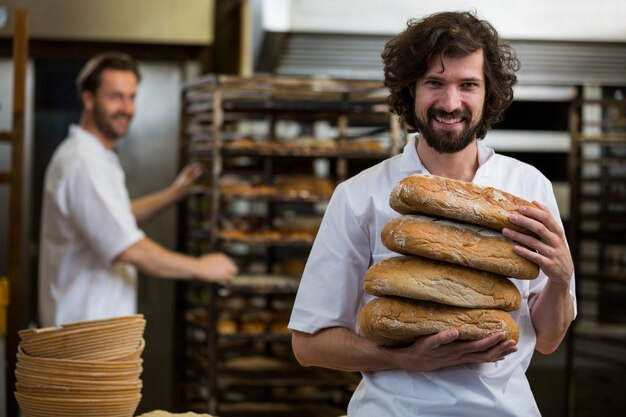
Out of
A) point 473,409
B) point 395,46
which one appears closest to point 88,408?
point 473,409

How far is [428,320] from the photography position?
1.76 meters

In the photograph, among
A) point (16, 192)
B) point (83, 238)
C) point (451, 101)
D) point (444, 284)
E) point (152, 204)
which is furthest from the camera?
point (152, 204)

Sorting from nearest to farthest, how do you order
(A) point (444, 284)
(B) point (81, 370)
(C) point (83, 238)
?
(A) point (444, 284)
(B) point (81, 370)
(C) point (83, 238)

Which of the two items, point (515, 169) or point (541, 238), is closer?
point (541, 238)

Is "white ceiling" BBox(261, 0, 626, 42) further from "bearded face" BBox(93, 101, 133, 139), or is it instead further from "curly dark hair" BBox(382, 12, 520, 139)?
"curly dark hair" BBox(382, 12, 520, 139)

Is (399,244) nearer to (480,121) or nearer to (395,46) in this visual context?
(480,121)

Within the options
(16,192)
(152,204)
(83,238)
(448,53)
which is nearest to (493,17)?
(152,204)

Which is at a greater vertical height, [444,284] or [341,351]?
[444,284]

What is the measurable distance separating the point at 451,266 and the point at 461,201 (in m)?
0.11

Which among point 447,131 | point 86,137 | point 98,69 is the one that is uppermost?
point 98,69

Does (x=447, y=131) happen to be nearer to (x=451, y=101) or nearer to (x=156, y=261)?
(x=451, y=101)

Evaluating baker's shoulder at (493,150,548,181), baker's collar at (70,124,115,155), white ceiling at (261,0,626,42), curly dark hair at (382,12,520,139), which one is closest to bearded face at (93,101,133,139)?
baker's collar at (70,124,115,155)

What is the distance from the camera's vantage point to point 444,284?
1760mm

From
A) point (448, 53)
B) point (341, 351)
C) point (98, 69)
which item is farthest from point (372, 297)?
point (98, 69)
